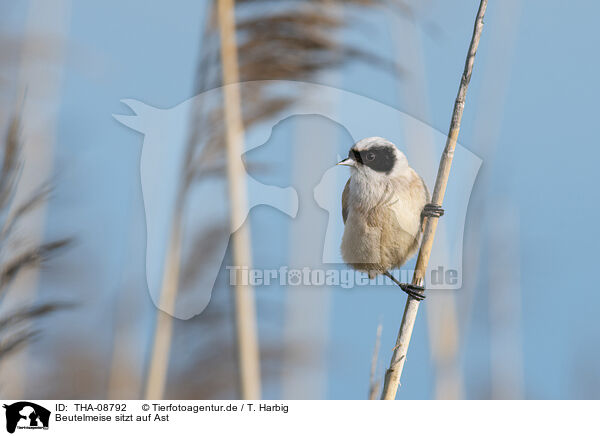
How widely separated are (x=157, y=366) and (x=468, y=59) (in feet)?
3.45

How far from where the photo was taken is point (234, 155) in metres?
1.36

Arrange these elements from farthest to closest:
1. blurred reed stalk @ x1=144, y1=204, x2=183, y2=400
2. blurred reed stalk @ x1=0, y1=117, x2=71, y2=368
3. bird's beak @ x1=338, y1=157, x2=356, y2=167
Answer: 1. blurred reed stalk @ x1=144, y1=204, x2=183, y2=400
2. blurred reed stalk @ x1=0, y1=117, x2=71, y2=368
3. bird's beak @ x1=338, y1=157, x2=356, y2=167

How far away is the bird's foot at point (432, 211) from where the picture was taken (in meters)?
0.98

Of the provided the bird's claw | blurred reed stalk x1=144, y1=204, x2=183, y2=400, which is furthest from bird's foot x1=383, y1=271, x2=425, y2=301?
blurred reed stalk x1=144, y1=204, x2=183, y2=400

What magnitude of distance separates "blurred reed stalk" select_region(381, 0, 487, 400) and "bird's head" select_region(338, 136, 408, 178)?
97 millimetres

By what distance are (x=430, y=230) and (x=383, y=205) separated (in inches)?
3.9

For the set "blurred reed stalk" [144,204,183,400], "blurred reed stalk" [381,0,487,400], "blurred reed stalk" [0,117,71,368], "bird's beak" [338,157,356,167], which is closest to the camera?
"blurred reed stalk" [381,0,487,400]

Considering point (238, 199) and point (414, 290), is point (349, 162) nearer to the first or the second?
point (414, 290)

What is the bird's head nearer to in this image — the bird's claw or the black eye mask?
the black eye mask

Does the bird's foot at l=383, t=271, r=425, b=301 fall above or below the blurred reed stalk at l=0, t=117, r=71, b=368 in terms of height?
below

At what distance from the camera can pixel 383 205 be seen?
3.43 feet

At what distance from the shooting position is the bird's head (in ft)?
3.43
